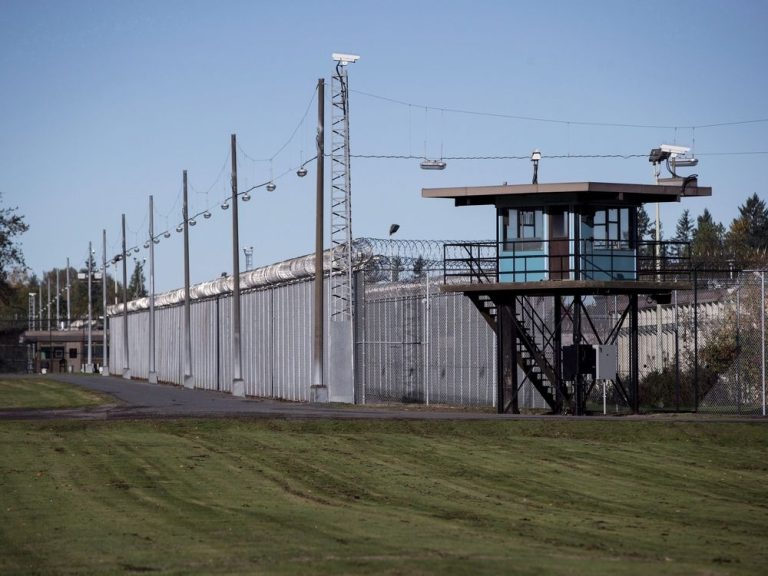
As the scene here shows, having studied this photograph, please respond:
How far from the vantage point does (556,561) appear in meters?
12.3

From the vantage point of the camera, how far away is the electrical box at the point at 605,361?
1225 inches

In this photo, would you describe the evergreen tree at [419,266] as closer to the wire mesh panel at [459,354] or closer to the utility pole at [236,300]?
the wire mesh panel at [459,354]

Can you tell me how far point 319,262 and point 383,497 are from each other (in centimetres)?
2276

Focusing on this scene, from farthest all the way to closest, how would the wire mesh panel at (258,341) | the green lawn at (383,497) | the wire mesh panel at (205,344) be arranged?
the wire mesh panel at (205,344)
the wire mesh panel at (258,341)
the green lawn at (383,497)

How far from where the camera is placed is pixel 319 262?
1592 inches

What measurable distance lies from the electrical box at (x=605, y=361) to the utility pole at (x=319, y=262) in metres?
11.3

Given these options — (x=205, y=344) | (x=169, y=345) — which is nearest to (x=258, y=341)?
(x=205, y=344)

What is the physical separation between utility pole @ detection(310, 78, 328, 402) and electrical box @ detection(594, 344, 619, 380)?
11344mm

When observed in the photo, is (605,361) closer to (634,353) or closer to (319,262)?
(634,353)

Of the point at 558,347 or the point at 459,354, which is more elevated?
the point at 558,347

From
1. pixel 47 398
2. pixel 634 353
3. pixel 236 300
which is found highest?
pixel 236 300

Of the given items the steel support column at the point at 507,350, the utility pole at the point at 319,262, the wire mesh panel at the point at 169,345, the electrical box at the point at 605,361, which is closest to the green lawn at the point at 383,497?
the electrical box at the point at 605,361

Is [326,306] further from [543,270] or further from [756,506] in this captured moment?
[756,506]

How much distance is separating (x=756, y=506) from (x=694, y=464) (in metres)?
4.74
